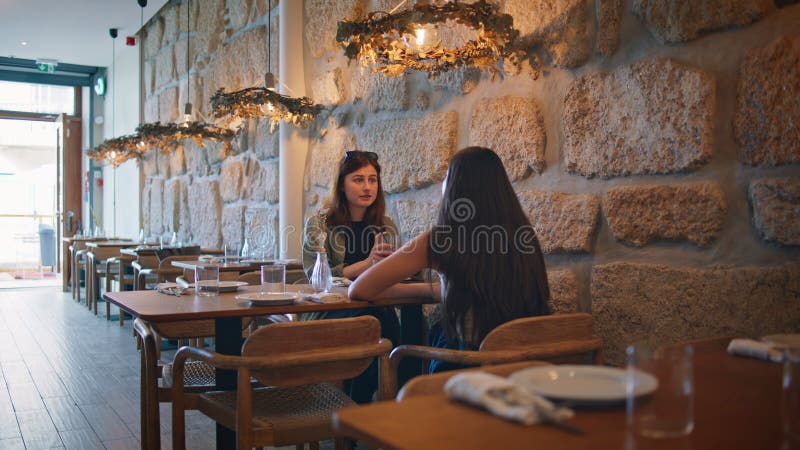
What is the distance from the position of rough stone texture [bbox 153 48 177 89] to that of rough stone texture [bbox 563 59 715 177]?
578cm

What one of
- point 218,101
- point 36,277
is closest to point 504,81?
point 218,101

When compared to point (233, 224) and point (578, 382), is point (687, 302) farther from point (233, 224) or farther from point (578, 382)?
point (233, 224)

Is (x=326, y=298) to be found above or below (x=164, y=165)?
below

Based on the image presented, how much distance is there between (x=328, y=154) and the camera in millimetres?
4227

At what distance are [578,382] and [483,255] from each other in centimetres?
91

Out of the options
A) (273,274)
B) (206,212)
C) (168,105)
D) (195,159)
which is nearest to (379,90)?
(273,274)

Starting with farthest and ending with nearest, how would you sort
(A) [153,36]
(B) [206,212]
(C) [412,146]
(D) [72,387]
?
1. (A) [153,36]
2. (B) [206,212]
3. (D) [72,387]
4. (C) [412,146]

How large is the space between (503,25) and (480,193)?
2.83ft

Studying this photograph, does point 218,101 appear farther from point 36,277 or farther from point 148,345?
point 36,277

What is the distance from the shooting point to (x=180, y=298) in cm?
244

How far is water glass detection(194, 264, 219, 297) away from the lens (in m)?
2.50

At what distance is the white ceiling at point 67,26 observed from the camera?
24.1 ft

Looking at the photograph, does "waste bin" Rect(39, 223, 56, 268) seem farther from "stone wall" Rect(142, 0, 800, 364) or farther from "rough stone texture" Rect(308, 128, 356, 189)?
"stone wall" Rect(142, 0, 800, 364)

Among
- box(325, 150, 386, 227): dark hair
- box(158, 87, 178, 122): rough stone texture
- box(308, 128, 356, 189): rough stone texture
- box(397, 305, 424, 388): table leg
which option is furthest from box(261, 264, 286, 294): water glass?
box(158, 87, 178, 122): rough stone texture
